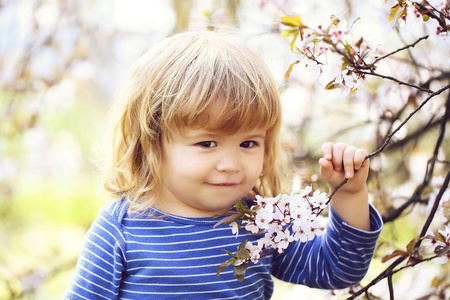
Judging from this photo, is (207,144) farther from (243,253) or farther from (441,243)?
(441,243)

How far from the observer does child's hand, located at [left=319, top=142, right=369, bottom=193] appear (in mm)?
986

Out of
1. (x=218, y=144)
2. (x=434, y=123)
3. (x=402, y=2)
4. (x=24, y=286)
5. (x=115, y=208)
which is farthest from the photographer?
(x=24, y=286)

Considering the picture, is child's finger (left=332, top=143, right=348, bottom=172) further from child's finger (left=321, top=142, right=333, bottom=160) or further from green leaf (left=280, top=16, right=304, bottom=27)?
green leaf (left=280, top=16, right=304, bottom=27)

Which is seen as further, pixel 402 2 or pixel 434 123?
pixel 434 123

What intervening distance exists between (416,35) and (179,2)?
3.69 feet

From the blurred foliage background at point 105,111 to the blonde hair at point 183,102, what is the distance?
10.7 inches

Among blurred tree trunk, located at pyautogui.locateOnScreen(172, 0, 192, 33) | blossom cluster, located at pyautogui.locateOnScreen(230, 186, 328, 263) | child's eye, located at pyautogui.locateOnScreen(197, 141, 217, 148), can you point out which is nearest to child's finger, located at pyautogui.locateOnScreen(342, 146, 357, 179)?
blossom cluster, located at pyautogui.locateOnScreen(230, 186, 328, 263)

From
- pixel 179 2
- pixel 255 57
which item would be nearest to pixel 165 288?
pixel 255 57

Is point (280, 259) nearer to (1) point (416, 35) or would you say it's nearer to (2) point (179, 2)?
(1) point (416, 35)

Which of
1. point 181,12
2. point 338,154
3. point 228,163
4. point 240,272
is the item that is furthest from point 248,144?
point 181,12

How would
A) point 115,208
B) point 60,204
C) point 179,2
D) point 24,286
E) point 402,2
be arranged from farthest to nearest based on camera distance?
point 60,204
point 179,2
point 24,286
point 115,208
point 402,2

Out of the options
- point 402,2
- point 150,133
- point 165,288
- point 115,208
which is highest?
point 402,2

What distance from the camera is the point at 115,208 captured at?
3.70ft

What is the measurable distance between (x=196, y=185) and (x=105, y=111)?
1649mm
